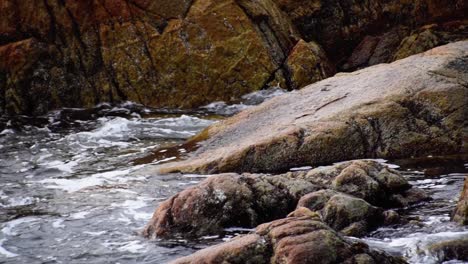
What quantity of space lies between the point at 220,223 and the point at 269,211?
0.53m

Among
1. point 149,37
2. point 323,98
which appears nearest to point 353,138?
point 323,98

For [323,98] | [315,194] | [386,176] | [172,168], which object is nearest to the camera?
[315,194]

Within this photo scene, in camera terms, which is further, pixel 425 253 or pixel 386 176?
pixel 386 176

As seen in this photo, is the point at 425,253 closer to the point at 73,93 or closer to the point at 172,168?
the point at 172,168

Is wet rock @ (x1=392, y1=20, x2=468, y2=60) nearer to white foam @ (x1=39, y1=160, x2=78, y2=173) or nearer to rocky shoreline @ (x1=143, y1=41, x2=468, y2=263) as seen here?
rocky shoreline @ (x1=143, y1=41, x2=468, y2=263)

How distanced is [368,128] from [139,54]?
25.6 ft

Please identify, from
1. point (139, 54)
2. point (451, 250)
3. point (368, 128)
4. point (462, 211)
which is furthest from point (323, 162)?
point (139, 54)

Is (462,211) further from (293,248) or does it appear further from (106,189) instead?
(106,189)

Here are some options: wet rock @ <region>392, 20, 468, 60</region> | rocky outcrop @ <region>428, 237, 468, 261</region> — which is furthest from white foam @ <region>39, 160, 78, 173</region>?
wet rock @ <region>392, 20, 468, 60</region>

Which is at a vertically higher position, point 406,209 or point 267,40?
point 267,40

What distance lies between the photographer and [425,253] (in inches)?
239

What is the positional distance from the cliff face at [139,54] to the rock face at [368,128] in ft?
17.8

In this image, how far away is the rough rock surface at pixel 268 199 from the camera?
7.12m

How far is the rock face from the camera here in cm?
990
